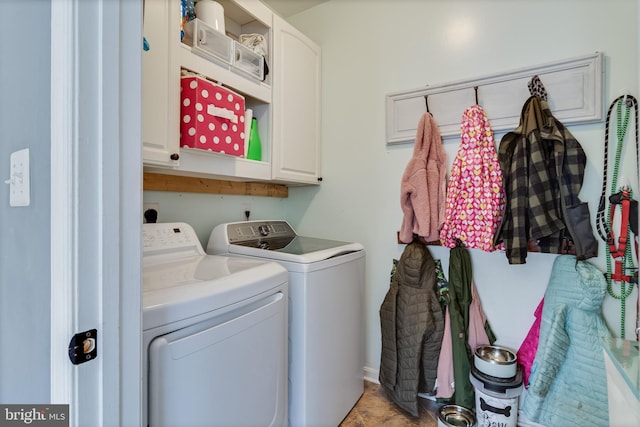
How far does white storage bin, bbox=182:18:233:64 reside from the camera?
1.42 metres

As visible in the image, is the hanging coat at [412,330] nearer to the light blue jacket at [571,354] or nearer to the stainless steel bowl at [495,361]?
the stainless steel bowl at [495,361]

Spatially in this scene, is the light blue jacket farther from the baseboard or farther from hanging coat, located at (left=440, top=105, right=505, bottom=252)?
the baseboard

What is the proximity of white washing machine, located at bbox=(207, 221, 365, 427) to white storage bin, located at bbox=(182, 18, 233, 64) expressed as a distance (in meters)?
0.90

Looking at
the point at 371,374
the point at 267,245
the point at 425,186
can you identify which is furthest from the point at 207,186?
the point at 371,374

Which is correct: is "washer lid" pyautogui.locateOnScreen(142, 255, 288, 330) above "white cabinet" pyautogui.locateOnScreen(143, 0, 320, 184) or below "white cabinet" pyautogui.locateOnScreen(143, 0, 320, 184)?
below

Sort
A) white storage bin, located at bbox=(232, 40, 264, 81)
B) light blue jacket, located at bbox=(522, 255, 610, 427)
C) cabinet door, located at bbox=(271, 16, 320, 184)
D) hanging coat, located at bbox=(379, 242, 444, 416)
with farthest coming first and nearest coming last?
cabinet door, located at bbox=(271, 16, 320, 184) → hanging coat, located at bbox=(379, 242, 444, 416) → white storage bin, located at bbox=(232, 40, 264, 81) → light blue jacket, located at bbox=(522, 255, 610, 427)

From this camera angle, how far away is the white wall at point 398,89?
1489 millimetres
